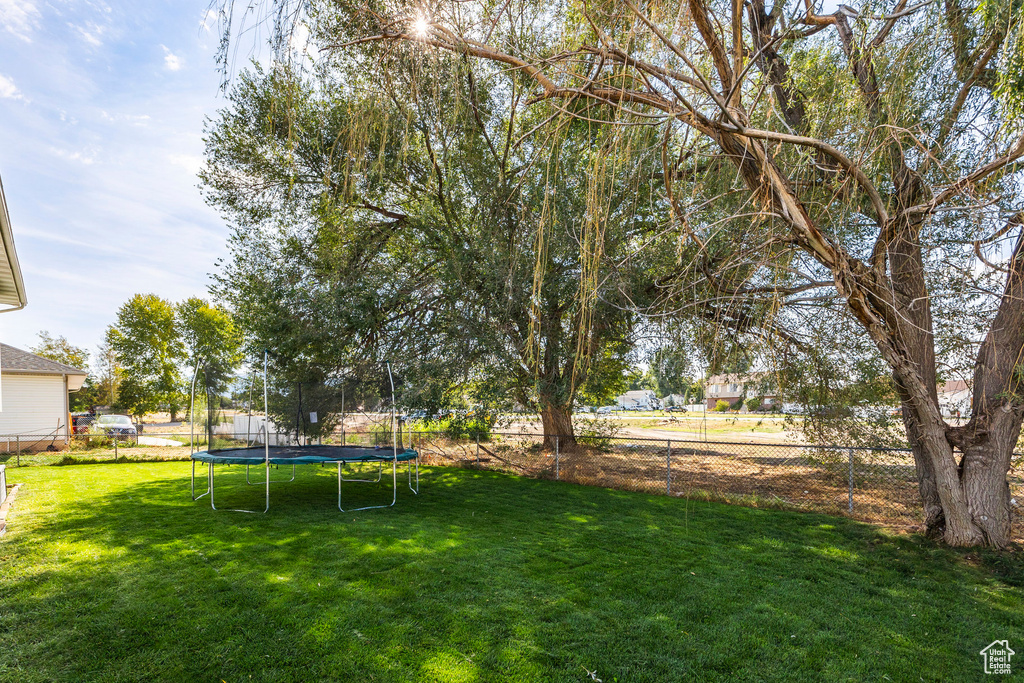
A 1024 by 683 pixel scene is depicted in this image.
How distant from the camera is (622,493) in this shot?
741 cm

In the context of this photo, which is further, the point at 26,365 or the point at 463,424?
the point at 26,365

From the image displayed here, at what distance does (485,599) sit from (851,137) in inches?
170

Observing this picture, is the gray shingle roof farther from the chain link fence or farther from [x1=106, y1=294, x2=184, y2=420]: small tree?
[x1=106, y1=294, x2=184, y2=420]: small tree

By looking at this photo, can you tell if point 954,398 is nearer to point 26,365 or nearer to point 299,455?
point 299,455

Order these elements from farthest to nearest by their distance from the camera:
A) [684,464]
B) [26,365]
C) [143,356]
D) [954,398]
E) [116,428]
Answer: [143,356] < [116,428] < [26,365] < [684,464] < [954,398]

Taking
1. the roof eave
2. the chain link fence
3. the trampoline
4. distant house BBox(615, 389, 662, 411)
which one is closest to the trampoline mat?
the trampoline

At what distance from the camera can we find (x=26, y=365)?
14.0 m

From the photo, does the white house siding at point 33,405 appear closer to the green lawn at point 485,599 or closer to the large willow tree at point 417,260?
the large willow tree at point 417,260

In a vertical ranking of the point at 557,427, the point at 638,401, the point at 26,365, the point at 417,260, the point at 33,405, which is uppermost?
the point at 417,260

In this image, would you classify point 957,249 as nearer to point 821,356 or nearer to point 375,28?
point 821,356

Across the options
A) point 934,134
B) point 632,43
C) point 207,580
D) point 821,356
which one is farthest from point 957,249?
point 207,580

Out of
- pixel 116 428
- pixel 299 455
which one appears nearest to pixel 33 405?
pixel 116 428

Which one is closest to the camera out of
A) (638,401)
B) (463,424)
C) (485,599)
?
(485,599)

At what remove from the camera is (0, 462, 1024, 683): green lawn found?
245 cm
